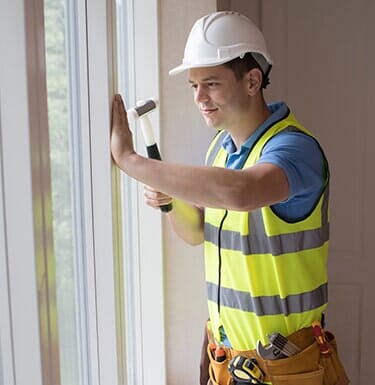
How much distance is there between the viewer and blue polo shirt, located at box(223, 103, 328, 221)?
57.1 inches

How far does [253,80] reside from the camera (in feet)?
5.33

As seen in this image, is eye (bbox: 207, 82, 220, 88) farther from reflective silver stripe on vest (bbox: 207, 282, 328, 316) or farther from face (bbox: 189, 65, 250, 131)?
reflective silver stripe on vest (bbox: 207, 282, 328, 316)

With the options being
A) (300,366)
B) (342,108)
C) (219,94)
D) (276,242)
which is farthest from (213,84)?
(342,108)

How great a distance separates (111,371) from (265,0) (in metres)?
1.63

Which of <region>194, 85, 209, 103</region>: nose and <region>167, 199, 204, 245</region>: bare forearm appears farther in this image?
<region>167, 199, 204, 245</region>: bare forearm

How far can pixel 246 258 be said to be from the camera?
162 cm

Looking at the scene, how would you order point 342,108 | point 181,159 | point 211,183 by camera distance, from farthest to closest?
point 342,108 < point 181,159 < point 211,183

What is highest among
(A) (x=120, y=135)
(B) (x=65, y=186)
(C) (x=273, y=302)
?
(A) (x=120, y=135)

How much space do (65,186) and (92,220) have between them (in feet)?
0.40

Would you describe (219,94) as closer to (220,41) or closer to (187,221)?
(220,41)

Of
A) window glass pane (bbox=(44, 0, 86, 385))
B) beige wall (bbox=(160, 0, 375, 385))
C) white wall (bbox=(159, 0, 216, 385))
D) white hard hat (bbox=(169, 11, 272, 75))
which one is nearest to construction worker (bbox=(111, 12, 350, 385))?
white hard hat (bbox=(169, 11, 272, 75))

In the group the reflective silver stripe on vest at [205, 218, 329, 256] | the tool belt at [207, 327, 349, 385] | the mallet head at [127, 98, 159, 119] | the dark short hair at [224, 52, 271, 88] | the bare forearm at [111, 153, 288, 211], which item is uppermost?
the dark short hair at [224, 52, 271, 88]

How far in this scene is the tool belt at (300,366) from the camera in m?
1.60

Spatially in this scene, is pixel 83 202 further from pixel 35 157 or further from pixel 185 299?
pixel 185 299
